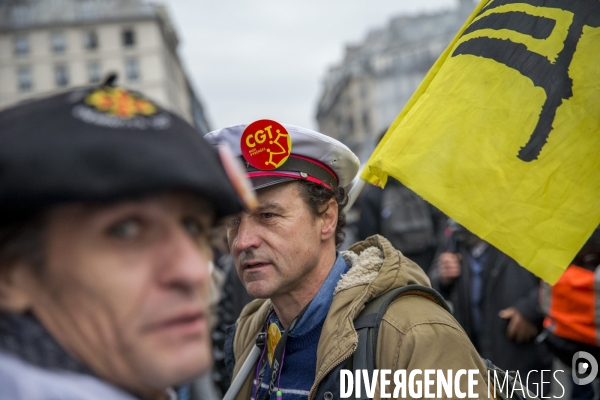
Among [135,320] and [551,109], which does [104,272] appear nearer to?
[135,320]

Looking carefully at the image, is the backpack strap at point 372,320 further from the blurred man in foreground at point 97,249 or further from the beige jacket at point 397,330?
the blurred man in foreground at point 97,249

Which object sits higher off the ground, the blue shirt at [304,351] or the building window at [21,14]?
the blue shirt at [304,351]

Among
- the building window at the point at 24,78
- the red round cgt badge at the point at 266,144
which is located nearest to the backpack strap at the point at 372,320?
the red round cgt badge at the point at 266,144

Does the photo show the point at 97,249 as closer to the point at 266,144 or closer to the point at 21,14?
the point at 266,144

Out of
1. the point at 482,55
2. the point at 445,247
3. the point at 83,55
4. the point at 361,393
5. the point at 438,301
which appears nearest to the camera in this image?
the point at 361,393

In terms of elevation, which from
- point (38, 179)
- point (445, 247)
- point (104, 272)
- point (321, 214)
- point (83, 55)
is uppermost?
point (38, 179)

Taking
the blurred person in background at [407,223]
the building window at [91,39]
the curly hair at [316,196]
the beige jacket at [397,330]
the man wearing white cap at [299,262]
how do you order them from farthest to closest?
the building window at [91,39] < the blurred person in background at [407,223] < the curly hair at [316,196] < the man wearing white cap at [299,262] < the beige jacket at [397,330]

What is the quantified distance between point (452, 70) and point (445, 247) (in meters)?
2.85

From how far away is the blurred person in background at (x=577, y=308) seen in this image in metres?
3.78

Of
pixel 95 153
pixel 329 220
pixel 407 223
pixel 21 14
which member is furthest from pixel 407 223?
pixel 21 14

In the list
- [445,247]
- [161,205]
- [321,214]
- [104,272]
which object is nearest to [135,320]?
[104,272]

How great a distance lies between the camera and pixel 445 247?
210 inches

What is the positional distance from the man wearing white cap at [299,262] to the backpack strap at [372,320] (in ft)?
0.08

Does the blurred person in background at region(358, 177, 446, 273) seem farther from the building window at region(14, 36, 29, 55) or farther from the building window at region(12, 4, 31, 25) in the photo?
the building window at region(12, 4, 31, 25)
